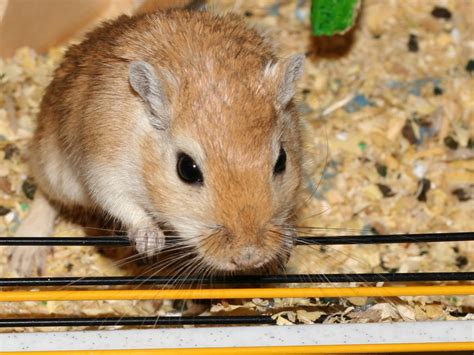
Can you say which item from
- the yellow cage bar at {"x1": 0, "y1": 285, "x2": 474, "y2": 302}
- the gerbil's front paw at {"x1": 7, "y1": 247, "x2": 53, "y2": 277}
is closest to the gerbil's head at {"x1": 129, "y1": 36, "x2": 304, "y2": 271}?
the yellow cage bar at {"x1": 0, "y1": 285, "x2": 474, "y2": 302}

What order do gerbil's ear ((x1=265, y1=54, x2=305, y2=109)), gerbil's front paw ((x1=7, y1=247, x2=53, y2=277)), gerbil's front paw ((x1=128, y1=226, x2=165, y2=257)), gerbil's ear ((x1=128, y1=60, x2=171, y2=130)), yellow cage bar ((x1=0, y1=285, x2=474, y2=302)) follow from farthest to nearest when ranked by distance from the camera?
1. gerbil's front paw ((x1=7, y1=247, x2=53, y2=277))
2. gerbil's front paw ((x1=128, y1=226, x2=165, y2=257))
3. gerbil's ear ((x1=265, y1=54, x2=305, y2=109))
4. gerbil's ear ((x1=128, y1=60, x2=171, y2=130))
5. yellow cage bar ((x1=0, y1=285, x2=474, y2=302))

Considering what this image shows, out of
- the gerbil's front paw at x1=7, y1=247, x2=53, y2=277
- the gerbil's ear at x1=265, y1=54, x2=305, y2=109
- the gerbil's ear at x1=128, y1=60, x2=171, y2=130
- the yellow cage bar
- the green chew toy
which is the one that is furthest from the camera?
the green chew toy

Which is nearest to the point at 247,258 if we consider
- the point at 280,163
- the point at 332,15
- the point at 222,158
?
the point at 222,158

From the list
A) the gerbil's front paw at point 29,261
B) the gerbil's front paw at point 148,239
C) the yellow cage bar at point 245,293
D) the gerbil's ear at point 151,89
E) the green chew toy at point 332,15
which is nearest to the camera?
the yellow cage bar at point 245,293

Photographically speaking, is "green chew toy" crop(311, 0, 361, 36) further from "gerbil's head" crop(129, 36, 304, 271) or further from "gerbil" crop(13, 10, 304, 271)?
"gerbil's head" crop(129, 36, 304, 271)

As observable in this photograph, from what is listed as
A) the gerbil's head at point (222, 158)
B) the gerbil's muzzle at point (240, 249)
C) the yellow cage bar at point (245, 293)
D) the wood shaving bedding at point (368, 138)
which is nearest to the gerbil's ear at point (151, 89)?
the gerbil's head at point (222, 158)

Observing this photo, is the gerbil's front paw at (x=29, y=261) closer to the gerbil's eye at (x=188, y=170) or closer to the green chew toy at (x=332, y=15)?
the gerbil's eye at (x=188, y=170)

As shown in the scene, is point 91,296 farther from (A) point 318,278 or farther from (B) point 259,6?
(B) point 259,6

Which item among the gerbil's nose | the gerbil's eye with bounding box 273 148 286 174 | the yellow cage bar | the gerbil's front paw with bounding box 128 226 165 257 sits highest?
the gerbil's eye with bounding box 273 148 286 174
